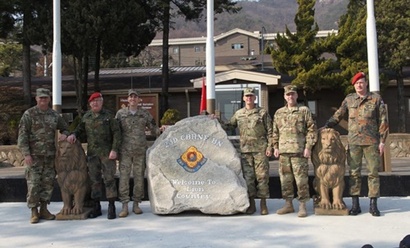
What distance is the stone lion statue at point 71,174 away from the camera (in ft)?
18.6

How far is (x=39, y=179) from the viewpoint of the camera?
5.62 meters

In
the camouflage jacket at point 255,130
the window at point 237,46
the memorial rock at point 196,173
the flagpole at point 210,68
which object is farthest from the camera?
the window at point 237,46

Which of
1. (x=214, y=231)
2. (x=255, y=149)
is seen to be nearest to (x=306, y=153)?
(x=255, y=149)

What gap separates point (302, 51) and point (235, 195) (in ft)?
38.5

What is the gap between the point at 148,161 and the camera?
5730mm

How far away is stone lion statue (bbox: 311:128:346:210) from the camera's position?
552 cm

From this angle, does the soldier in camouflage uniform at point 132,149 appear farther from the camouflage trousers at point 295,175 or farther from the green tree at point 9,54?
the green tree at point 9,54

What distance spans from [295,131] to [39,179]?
3313 millimetres

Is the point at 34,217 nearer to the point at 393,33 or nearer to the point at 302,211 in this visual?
the point at 302,211

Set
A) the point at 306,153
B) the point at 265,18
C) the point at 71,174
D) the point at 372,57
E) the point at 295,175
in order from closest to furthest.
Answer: the point at 306,153 → the point at 295,175 → the point at 71,174 → the point at 372,57 → the point at 265,18

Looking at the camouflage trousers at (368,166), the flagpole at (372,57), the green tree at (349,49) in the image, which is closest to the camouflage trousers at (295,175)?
the camouflage trousers at (368,166)

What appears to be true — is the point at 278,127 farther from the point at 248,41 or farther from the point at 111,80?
the point at 248,41

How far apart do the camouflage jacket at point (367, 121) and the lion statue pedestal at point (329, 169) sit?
0.25 meters

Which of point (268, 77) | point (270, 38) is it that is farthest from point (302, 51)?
point (270, 38)
